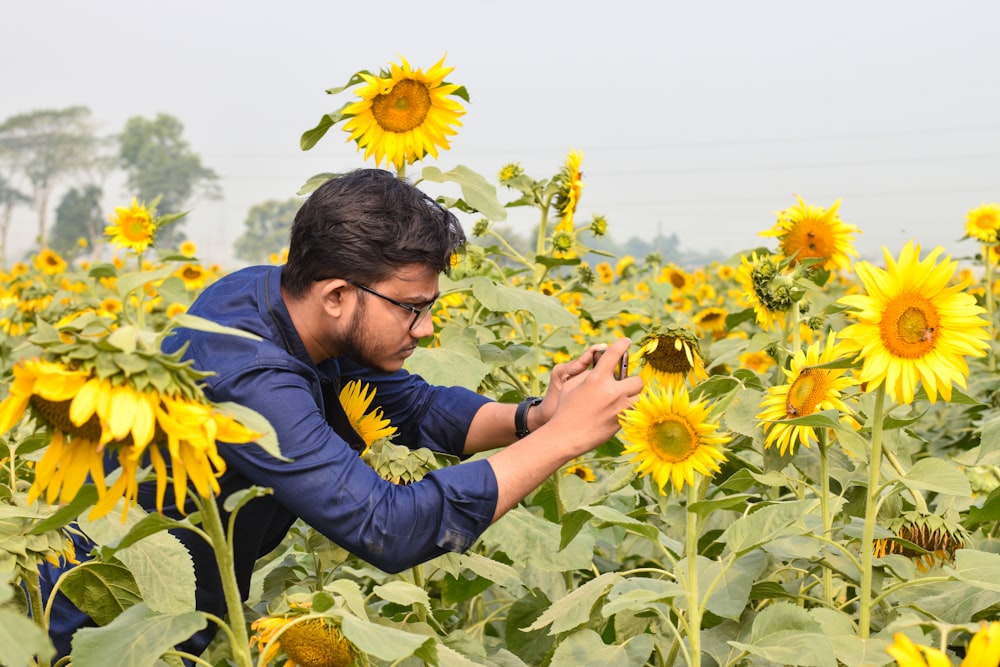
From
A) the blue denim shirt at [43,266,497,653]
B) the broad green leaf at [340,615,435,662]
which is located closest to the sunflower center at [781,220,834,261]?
the blue denim shirt at [43,266,497,653]

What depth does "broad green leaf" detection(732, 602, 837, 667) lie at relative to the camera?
1.26 metres

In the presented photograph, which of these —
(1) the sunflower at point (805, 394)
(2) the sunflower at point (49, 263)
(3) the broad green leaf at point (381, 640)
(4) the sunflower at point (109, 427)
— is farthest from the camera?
(2) the sunflower at point (49, 263)

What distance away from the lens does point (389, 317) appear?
1749 millimetres

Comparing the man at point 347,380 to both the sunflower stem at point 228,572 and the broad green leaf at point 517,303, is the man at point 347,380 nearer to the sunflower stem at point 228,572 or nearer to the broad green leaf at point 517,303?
the broad green leaf at point 517,303

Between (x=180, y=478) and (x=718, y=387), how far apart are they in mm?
910

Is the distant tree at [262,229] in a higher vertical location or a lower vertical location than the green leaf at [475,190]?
higher

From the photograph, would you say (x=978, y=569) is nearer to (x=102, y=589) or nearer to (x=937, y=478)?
(x=937, y=478)

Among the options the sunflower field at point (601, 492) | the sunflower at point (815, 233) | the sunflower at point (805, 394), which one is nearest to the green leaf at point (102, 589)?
the sunflower field at point (601, 492)

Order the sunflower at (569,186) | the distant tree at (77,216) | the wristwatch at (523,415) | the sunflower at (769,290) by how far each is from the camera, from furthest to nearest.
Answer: the distant tree at (77,216)
the sunflower at (569,186)
the wristwatch at (523,415)
the sunflower at (769,290)

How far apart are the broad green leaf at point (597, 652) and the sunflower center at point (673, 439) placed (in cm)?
29

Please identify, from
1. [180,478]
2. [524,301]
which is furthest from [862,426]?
[180,478]

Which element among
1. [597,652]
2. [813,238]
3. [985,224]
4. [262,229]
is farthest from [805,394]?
[262,229]

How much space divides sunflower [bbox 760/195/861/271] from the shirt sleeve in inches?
38.1

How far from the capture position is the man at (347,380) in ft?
4.91
